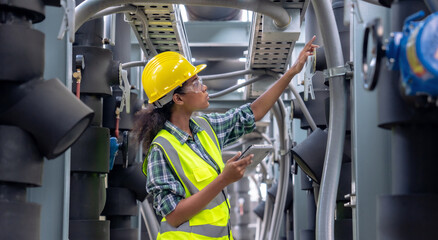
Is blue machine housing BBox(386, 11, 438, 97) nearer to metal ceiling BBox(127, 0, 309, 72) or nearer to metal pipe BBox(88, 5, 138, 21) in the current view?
metal ceiling BBox(127, 0, 309, 72)

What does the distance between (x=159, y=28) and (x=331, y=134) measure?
147 cm

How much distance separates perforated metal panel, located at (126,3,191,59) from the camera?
3689 mm

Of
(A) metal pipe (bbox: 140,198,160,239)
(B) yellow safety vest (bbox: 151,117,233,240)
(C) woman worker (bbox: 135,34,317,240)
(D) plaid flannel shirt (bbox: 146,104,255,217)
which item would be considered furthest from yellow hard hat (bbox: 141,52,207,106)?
(A) metal pipe (bbox: 140,198,160,239)

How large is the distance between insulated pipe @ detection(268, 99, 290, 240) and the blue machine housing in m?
3.44

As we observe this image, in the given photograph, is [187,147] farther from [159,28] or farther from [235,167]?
[159,28]

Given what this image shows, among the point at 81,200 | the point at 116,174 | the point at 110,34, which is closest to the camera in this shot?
the point at 81,200

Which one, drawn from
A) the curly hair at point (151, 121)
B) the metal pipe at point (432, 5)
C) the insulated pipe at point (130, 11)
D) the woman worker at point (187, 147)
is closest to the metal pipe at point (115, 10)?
the insulated pipe at point (130, 11)

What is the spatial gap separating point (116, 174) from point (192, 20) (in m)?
2.44

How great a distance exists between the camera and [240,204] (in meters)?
11.0

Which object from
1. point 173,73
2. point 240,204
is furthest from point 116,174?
point 240,204

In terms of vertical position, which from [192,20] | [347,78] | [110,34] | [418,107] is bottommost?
[418,107]

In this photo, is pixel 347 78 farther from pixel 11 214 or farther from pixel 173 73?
pixel 11 214

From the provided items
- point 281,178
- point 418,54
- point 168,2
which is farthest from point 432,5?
point 281,178

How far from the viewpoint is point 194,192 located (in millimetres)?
2715
